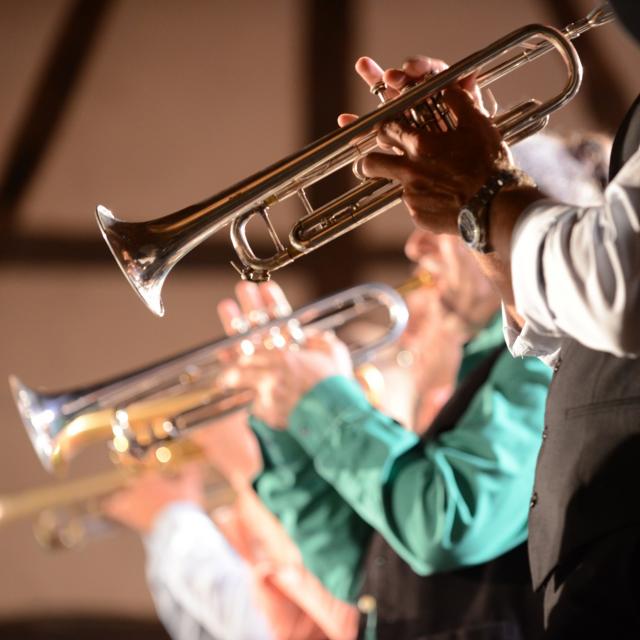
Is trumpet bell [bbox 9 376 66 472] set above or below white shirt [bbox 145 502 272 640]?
above

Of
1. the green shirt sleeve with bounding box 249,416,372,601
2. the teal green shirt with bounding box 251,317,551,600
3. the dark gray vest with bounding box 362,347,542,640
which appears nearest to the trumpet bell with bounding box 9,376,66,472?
the green shirt sleeve with bounding box 249,416,372,601

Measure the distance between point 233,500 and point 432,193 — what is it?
172 centimetres

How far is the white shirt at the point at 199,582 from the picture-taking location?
66.4 inches

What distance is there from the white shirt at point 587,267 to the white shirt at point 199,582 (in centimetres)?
104

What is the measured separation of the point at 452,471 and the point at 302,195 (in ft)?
1.40

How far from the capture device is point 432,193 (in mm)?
868

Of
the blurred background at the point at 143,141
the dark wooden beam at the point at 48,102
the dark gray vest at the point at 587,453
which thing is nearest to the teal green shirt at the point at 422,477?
the dark gray vest at the point at 587,453

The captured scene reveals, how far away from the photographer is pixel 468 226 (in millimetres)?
821

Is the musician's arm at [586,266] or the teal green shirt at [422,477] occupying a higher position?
the musician's arm at [586,266]

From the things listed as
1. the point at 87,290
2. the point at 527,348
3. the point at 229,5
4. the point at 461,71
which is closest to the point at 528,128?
the point at 461,71

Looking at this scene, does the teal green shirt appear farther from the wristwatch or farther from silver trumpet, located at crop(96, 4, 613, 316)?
the wristwatch

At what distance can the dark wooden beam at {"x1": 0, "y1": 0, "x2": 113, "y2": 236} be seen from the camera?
9.34 feet

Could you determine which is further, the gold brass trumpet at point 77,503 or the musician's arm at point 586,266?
the gold brass trumpet at point 77,503

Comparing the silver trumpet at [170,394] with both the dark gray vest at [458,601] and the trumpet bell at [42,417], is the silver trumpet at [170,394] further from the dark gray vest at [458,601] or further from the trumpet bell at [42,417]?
the dark gray vest at [458,601]
